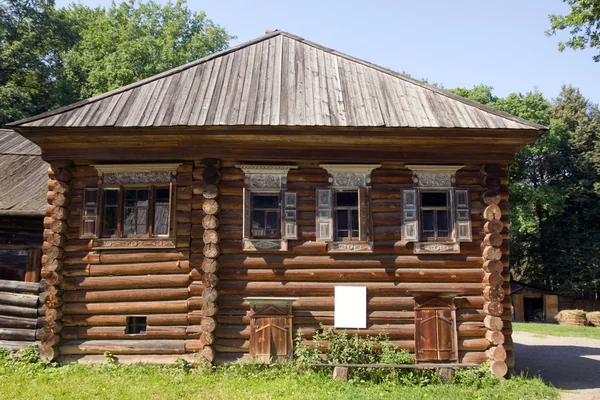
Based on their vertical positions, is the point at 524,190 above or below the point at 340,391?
above

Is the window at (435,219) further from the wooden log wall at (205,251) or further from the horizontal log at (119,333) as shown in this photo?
the horizontal log at (119,333)

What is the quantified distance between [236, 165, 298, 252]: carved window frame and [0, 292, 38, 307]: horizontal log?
4.82 meters

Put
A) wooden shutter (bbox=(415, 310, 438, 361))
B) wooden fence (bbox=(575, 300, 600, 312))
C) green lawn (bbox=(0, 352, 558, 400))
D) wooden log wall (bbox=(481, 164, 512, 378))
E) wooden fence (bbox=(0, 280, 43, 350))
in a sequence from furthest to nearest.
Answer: wooden fence (bbox=(575, 300, 600, 312)) < wooden fence (bbox=(0, 280, 43, 350)) < wooden shutter (bbox=(415, 310, 438, 361)) < wooden log wall (bbox=(481, 164, 512, 378)) < green lawn (bbox=(0, 352, 558, 400))

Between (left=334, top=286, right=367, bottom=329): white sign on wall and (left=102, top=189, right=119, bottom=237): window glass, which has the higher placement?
(left=102, top=189, right=119, bottom=237): window glass

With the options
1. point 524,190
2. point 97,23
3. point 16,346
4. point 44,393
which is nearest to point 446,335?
point 44,393

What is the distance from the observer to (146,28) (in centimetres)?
3488

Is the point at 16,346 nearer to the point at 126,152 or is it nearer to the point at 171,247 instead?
the point at 171,247

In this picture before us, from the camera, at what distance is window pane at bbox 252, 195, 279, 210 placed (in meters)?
11.5

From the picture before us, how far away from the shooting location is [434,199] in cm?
1158

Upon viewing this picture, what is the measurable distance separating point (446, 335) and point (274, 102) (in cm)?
635

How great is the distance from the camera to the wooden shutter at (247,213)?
11234 millimetres

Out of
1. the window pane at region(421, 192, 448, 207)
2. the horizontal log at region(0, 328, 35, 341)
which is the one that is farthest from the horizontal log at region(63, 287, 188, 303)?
the window pane at region(421, 192, 448, 207)

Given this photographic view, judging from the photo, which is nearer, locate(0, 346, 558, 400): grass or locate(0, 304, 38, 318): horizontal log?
locate(0, 346, 558, 400): grass

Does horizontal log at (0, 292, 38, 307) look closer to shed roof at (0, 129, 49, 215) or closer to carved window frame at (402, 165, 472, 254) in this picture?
shed roof at (0, 129, 49, 215)
